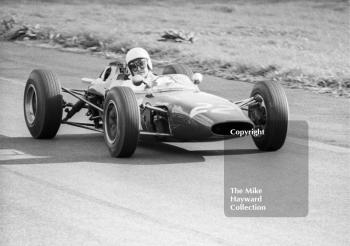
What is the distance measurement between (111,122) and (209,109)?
1364 mm

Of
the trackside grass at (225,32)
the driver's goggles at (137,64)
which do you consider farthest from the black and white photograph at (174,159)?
the trackside grass at (225,32)

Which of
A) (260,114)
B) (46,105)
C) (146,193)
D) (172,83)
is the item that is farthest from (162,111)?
(146,193)

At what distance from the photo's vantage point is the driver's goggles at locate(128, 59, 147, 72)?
43.6 ft

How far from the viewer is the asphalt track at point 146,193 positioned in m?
8.75

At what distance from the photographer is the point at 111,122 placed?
486 inches

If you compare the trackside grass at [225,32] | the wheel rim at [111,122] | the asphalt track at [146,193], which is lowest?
the trackside grass at [225,32]

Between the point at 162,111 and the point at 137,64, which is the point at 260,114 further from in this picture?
the point at 137,64

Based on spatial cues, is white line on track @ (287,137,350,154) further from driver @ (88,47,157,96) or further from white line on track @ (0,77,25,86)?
white line on track @ (0,77,25,86)

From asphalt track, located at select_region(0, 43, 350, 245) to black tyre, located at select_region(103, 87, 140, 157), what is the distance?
179 mm

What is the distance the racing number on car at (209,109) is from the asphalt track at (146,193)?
644 mm

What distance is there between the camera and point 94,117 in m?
13.6

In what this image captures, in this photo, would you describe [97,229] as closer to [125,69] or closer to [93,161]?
[93,161]

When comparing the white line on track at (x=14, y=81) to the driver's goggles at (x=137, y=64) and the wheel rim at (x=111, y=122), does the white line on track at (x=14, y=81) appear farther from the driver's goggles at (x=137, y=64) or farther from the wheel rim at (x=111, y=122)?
the wheel rim at (x=111, y=122)

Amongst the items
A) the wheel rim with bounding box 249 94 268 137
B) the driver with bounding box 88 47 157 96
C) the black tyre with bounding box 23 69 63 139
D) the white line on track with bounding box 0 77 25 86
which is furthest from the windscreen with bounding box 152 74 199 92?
the white line on track with bounding box 0 77 25 86
